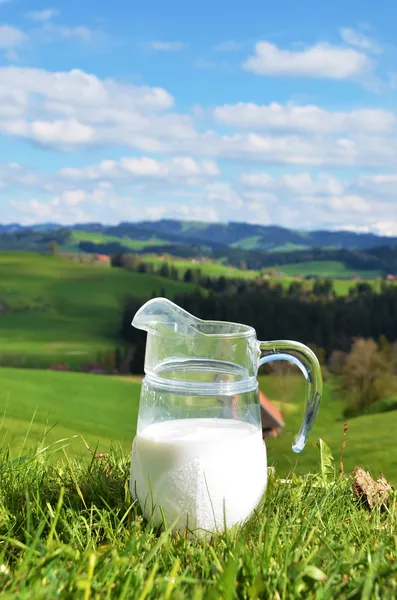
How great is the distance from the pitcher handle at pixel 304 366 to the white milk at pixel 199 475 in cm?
25

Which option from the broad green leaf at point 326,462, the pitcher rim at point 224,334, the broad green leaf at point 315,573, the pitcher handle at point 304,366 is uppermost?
the pitcher rim at point 224,334

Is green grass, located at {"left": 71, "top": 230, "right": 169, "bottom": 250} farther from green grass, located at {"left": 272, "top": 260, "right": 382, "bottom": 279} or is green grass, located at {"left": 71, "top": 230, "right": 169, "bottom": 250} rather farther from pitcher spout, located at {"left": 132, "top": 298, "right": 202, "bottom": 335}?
pitcher spout, located at {"left": 132, "top": 298, "right": 202, "bottom": 335}

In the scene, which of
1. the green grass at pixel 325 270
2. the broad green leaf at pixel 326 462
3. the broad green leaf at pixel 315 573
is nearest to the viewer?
the broad green leaf at pixel 315 573

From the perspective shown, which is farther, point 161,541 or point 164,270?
point 164,270

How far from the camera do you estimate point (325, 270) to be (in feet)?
376

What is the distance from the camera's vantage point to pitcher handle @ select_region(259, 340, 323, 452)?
8.23 ft

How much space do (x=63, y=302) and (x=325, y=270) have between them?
50.4 meters

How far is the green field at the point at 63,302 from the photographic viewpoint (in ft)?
239

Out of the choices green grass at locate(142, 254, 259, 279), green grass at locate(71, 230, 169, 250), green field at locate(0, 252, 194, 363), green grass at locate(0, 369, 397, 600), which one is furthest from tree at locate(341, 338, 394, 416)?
green grass at locate(71, 230, 169, 250)

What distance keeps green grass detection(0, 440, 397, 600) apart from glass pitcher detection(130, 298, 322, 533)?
0.10 meters

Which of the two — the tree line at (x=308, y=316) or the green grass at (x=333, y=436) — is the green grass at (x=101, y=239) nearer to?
the tree line at (x=308, y=316)

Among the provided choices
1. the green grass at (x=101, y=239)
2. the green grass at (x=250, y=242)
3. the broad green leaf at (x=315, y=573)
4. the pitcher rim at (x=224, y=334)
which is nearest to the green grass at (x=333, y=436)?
the pitcher rim at (x=224, y=334)

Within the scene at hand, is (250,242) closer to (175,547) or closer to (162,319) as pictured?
(162,319)

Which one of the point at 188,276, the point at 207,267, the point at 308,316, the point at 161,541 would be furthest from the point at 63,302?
the point at 161,541
